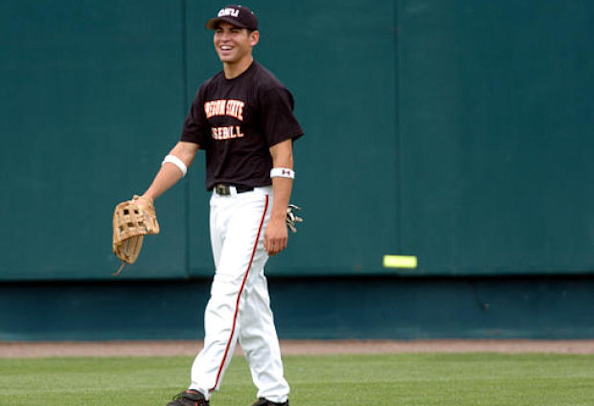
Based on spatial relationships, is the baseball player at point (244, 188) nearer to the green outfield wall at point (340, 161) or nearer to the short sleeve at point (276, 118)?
the short sleeve at point (276, 118)

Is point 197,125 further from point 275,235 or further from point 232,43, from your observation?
point 275,235

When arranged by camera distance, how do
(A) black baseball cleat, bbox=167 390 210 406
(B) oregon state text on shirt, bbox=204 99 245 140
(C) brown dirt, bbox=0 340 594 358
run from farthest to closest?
(C) brown dirt, bbox=0 340 594 358
(B) oregon state text on shirt, bbox=204 99 245 140
(A) black baseball cleat, bbox=167 390 210 406

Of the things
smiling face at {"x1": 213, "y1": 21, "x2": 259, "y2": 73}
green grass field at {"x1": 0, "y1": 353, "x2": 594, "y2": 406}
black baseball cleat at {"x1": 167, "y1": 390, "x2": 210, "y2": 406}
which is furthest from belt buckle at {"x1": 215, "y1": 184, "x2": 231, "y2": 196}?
green grass field at {"x1": 0, "y1": 353, "x2": 594, "y2": 406}

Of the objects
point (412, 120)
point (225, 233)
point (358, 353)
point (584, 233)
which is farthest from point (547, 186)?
point (225, 233)

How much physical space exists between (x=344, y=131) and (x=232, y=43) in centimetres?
406

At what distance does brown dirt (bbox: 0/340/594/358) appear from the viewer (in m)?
8.98

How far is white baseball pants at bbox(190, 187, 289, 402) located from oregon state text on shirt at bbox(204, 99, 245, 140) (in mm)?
268

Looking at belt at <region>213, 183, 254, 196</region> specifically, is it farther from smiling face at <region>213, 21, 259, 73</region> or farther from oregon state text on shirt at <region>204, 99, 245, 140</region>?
smiling face at <region>213, 21, 259, 73</region>

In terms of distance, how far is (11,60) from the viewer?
923cm

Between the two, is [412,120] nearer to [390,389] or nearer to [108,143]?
[108,143]

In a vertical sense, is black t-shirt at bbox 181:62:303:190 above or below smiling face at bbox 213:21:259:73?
below

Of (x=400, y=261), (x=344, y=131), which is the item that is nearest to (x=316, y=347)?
(x=400, y=261)

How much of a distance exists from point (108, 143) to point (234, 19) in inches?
163

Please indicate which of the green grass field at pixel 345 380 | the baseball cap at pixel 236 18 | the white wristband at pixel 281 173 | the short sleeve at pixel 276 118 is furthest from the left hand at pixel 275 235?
the green grass field at pixel 345 380
